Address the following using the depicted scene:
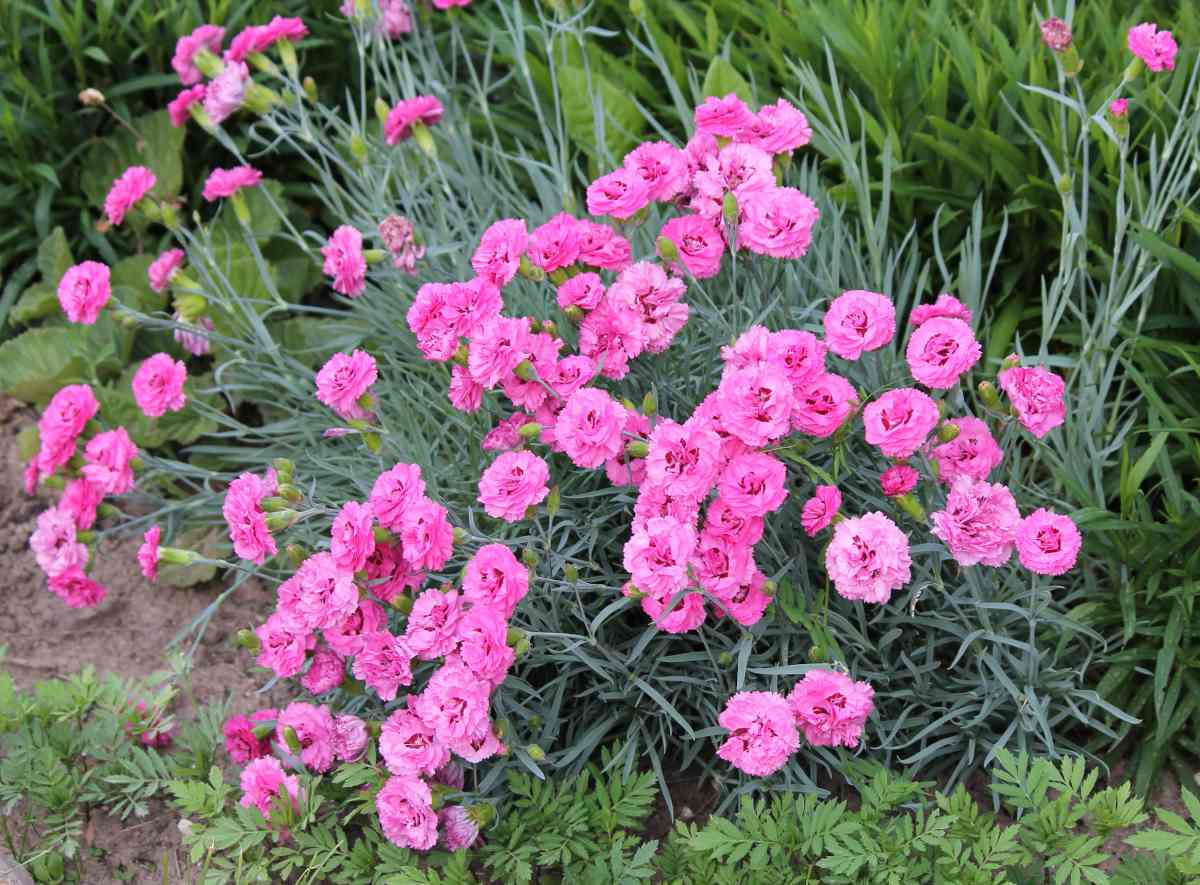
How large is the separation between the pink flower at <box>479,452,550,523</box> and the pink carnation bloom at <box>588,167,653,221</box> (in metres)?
0.42

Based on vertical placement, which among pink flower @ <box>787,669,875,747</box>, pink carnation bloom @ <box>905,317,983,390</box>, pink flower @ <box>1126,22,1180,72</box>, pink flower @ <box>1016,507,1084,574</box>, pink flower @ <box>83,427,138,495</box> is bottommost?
pink flower @ <box>787,669,875,747</box>

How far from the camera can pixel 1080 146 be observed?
8.21 ft

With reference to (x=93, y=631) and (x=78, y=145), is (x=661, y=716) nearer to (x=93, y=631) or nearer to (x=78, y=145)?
(x=93, y=631)

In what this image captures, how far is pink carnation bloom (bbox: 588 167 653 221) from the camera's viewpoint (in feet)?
6.39

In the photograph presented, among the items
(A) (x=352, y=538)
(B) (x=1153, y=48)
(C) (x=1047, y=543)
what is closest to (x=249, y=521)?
(A) (x=352, y=538)

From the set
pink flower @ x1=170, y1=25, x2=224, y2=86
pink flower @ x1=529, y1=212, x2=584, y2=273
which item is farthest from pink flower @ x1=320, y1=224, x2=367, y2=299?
pink flower @ x1=170, y1=25, x2=224, y2=86

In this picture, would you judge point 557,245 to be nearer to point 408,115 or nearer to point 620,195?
point 620,195

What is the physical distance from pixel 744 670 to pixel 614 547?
1.26 feet

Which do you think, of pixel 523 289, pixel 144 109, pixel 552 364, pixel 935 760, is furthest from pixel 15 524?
pixel 935 760

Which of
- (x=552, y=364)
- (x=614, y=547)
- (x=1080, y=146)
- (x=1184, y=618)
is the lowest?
(x=1184, y=618)

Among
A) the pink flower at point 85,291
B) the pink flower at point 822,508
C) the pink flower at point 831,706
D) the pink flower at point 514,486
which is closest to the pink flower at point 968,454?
the pink flower at point 822,508

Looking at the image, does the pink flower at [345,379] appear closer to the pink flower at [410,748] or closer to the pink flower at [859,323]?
the pink flower at [410,748]

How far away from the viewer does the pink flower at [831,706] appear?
179 cm

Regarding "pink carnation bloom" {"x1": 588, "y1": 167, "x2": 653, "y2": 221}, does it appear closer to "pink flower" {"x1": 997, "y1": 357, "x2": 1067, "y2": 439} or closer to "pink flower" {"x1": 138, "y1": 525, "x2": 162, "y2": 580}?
"pink flower" {"x1": 997, "y1": 357, "x2": 1067, "y2": 439}
